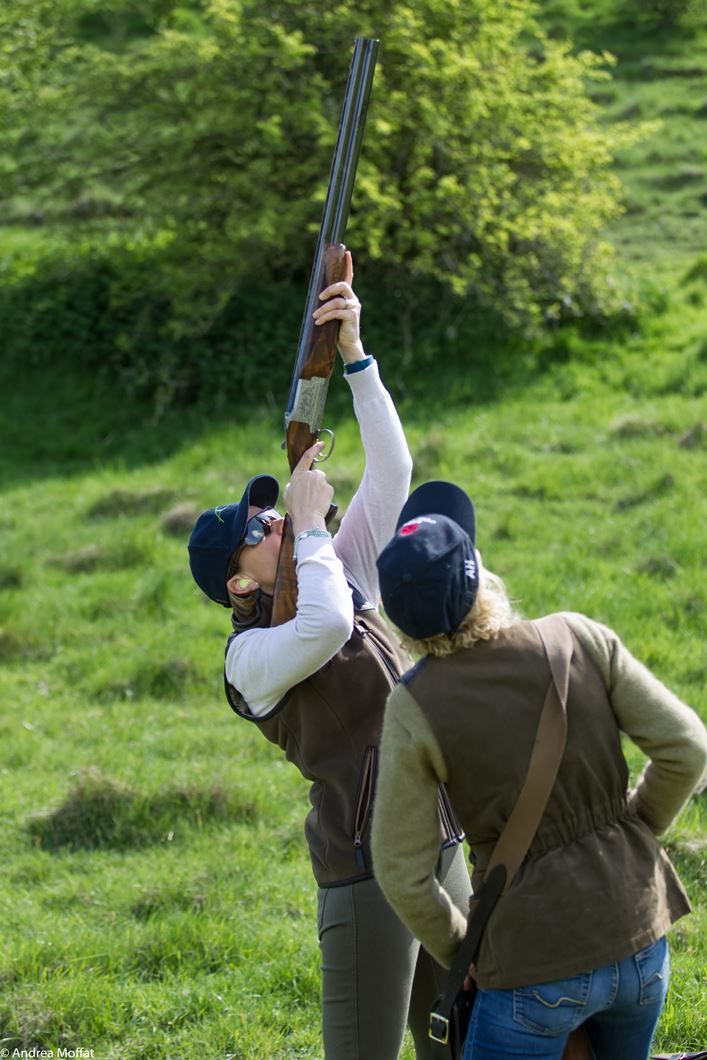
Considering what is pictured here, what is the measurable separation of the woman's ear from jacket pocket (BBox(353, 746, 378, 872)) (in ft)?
1.87

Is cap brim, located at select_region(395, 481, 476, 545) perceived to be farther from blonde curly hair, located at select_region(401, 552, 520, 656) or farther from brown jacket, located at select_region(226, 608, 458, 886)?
brown jacket, located at select_region(226, 608, 458, 886)

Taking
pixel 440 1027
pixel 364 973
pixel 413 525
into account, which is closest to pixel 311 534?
pixel 413 525

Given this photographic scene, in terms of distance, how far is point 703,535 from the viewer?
892 centimetres

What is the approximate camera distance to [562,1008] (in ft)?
9.00

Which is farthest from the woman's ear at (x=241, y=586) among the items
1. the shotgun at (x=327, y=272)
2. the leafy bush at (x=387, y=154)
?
the leafy bush at (x=387, y=154)

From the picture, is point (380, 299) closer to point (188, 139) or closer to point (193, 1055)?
point (188, 139)

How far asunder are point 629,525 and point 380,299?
574cm

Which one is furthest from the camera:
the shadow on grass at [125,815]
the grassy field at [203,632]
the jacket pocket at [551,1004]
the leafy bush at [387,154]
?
the leafy bush at [387,154]

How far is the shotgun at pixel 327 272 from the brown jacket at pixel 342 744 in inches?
32.7

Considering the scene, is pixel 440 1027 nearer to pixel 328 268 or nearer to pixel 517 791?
pixel 517 791

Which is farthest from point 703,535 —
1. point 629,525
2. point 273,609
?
point 273,609

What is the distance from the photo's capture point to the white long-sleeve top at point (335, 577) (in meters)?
3.28

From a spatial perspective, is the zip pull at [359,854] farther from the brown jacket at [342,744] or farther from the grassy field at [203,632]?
the grassy field at [203,632]

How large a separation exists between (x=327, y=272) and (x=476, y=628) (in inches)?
65.4
